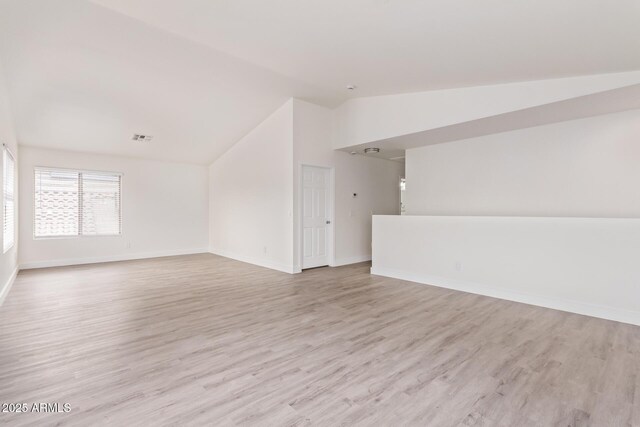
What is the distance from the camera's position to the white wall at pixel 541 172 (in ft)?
12.8

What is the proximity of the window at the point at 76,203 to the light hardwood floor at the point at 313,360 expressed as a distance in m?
2.72

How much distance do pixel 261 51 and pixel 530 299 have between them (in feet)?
14.6

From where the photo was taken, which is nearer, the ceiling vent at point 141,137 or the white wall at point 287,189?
the white wall at point 287,189

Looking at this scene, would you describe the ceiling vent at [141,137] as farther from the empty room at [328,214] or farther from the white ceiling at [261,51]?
the white ceiling at [261,51]

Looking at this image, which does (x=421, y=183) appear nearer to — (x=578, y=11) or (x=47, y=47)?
(x=578, y=11)

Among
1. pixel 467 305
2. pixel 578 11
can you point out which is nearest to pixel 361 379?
pixel 467 305

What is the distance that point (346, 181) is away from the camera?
6496 mm

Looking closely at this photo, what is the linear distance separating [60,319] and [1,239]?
1485 millimetres

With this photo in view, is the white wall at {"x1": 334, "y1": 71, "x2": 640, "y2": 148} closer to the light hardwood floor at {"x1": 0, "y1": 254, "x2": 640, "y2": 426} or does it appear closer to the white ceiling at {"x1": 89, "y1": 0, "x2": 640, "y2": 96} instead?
the white ceiling at {"x1": 89, "y1": 0, "x2": 640, "y2": 96}

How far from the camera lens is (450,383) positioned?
206 cm

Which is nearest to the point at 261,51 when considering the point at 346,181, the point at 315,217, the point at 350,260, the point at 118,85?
the point at 118,85

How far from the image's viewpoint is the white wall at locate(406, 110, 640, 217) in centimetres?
391

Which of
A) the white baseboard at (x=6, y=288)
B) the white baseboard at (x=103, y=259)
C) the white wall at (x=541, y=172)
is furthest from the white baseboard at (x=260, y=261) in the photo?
the white baseboard at (x=6, y=288)

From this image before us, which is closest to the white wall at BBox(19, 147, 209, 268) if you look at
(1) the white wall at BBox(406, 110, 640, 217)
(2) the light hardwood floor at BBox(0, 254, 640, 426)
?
(2) the light hardwood floor at BBox(0, 254, 640, 426)
